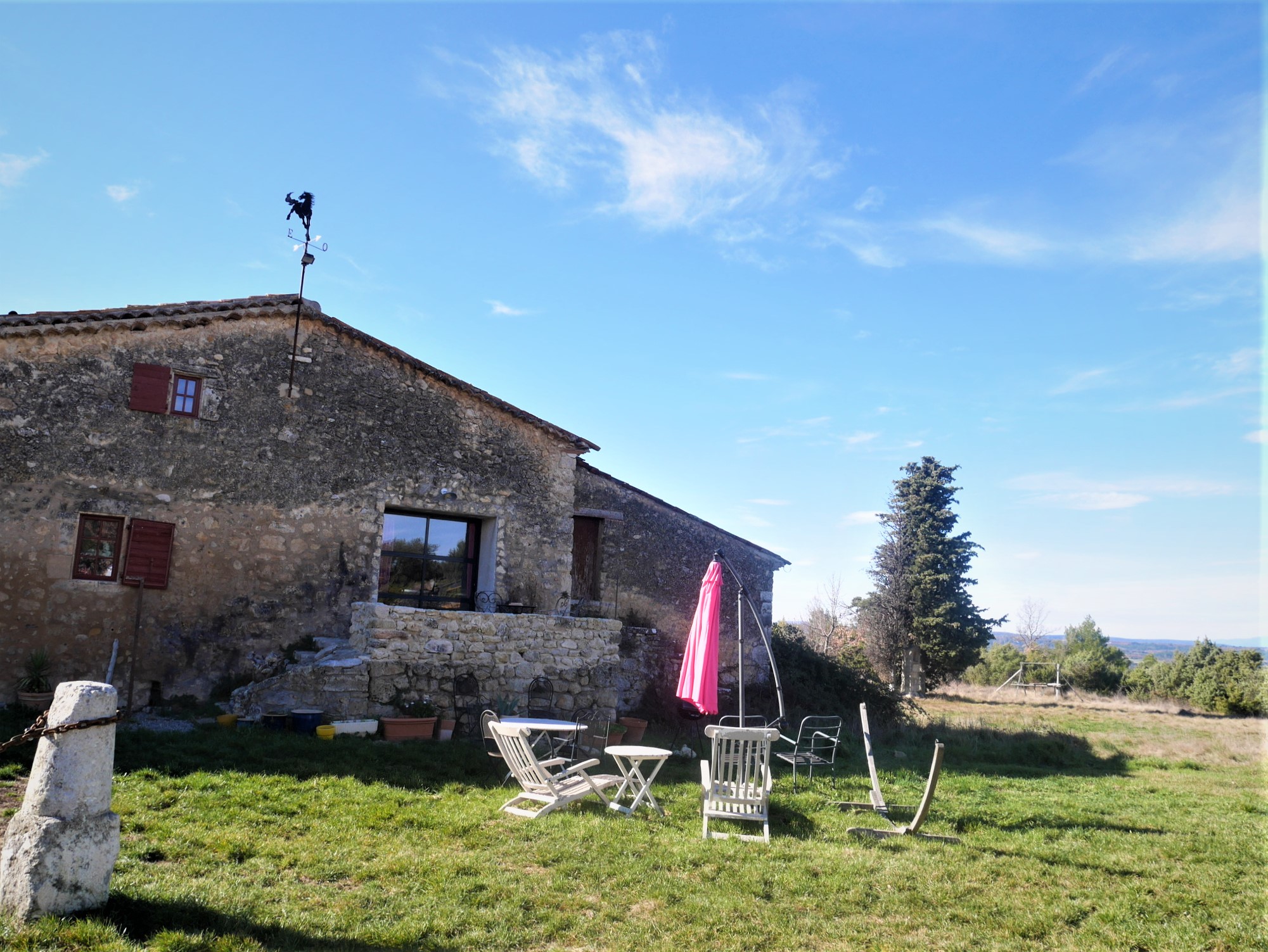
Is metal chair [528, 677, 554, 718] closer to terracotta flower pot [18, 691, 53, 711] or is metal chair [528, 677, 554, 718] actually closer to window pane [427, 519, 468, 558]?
window pane [427, 519, 468, 558]

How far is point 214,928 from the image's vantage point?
13.2 feet

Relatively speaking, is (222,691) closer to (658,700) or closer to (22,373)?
(22,373)

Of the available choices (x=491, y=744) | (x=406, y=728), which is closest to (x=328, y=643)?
(x=406, y=728)

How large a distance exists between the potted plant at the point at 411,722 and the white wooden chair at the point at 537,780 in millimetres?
2470

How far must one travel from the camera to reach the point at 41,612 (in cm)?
1005

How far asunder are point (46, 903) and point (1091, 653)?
36701mm

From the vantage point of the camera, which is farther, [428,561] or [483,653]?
[428,561]

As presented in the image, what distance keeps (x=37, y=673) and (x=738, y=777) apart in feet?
27.7

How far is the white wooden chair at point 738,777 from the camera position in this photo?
678cm

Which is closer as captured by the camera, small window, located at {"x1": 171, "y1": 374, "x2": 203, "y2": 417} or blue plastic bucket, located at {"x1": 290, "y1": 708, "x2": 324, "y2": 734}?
blue plastic bucket, located at {"x1": 290, "y1": 708, "x2": 324, "y2": 734}

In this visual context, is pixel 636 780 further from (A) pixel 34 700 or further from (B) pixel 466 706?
(A) pixel 34 700

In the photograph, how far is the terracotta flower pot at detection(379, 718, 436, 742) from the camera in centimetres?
938

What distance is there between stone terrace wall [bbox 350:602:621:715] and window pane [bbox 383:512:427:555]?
2.28 m

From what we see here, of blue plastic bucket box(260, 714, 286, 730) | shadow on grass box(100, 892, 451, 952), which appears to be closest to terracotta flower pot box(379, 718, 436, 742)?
blue plastic bucket box(260, 714, 286, 730)
